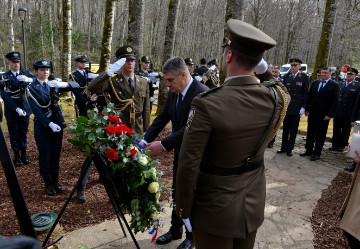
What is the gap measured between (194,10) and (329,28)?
42.5 metres

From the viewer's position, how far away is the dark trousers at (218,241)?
2105 mm

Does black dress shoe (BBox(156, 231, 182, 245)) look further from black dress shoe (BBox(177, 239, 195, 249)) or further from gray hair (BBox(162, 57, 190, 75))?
gray hair (BBox(162, 57, 190, 75))

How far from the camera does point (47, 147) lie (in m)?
4.75

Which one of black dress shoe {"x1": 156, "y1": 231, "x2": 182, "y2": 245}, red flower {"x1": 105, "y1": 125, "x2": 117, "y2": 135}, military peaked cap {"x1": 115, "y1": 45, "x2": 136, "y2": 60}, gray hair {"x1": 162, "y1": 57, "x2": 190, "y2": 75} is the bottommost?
black dress shoe {"x1": 156, "y1": 231, "x2": 182, "y2": 245}

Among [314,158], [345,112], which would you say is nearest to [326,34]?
[345,112]

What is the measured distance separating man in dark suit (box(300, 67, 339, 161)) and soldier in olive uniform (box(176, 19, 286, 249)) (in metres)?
6.08

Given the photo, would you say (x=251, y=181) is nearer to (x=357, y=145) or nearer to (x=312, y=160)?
(x=357, y=145)

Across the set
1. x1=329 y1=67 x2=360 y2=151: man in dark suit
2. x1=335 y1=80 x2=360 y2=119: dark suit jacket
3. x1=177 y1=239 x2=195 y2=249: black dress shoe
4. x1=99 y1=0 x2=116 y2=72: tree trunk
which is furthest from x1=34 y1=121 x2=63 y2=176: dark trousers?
x1=335 y1=80 x2=360 y2=119: dark suit jacket

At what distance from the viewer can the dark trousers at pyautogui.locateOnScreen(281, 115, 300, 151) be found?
7746 mm

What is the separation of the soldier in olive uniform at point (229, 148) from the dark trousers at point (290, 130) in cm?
596

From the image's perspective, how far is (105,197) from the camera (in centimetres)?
482

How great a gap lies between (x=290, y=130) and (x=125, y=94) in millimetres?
4951

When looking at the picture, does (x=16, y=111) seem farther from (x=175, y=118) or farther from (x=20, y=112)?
(x=175, y=118)

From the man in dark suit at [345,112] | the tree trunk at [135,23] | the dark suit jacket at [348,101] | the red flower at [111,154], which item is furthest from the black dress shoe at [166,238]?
the dark suit jacket at [348,101]
